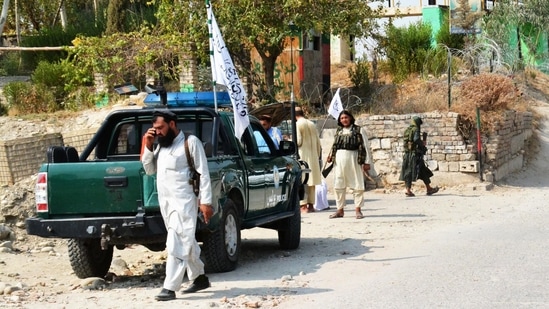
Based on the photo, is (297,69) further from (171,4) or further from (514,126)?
(514,126)

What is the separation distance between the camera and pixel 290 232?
1304 centimetres

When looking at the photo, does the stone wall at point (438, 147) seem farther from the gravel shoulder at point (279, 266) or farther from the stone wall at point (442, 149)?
the gravel shoulder at point (279, 266)

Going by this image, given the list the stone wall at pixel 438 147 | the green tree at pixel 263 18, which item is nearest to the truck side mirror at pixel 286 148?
the stone wall at pixel 438 147

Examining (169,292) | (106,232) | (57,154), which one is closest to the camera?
(169,292)

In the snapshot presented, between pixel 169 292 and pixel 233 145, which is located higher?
pixel 233 145

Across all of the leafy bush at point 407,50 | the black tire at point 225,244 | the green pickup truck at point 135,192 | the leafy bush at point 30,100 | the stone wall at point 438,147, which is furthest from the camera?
the leafy bush at point 407,50

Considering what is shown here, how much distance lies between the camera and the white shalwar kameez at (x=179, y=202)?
9266 mm

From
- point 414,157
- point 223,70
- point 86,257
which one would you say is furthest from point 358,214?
point 86,257

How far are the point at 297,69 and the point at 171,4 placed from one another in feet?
17.4

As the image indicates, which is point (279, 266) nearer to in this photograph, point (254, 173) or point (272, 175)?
point (254, 173)

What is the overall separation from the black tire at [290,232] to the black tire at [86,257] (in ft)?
8.65

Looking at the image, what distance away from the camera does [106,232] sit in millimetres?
10117

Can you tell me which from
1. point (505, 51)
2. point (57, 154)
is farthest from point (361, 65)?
point (57, 154)

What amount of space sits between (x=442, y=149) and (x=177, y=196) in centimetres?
1378
